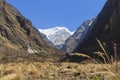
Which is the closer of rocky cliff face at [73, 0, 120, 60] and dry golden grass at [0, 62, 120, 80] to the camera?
dry golden grass at [0, 62, 120, 80]

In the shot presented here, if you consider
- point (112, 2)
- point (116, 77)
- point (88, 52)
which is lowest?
point (116, 77)

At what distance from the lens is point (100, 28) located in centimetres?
11475

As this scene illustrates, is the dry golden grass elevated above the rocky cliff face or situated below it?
below

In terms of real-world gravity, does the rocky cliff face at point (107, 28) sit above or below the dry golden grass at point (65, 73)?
above

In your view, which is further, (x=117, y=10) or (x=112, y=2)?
(x=112, y=2)

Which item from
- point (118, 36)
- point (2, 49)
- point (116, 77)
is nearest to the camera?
point (116, 77)

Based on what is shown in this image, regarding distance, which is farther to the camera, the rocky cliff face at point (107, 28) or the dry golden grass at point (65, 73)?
the rocky cliff face at point (107, 28)

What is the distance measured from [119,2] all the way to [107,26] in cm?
665

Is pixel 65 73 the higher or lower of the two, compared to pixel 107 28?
lower

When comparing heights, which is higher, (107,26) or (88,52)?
(107,26)

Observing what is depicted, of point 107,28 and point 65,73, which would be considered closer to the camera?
point 65,73

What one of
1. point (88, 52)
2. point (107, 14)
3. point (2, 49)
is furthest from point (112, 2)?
point (2, 49)

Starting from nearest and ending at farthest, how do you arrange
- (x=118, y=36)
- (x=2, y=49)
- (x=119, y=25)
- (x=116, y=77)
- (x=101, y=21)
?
1. (x=116, y=77)
2. (x=118, y=36)
3. (x=119, y=25)
4. (x=101, y=21)
5. (x=2, y=49)

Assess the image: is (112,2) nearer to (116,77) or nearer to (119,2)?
(119,2)
